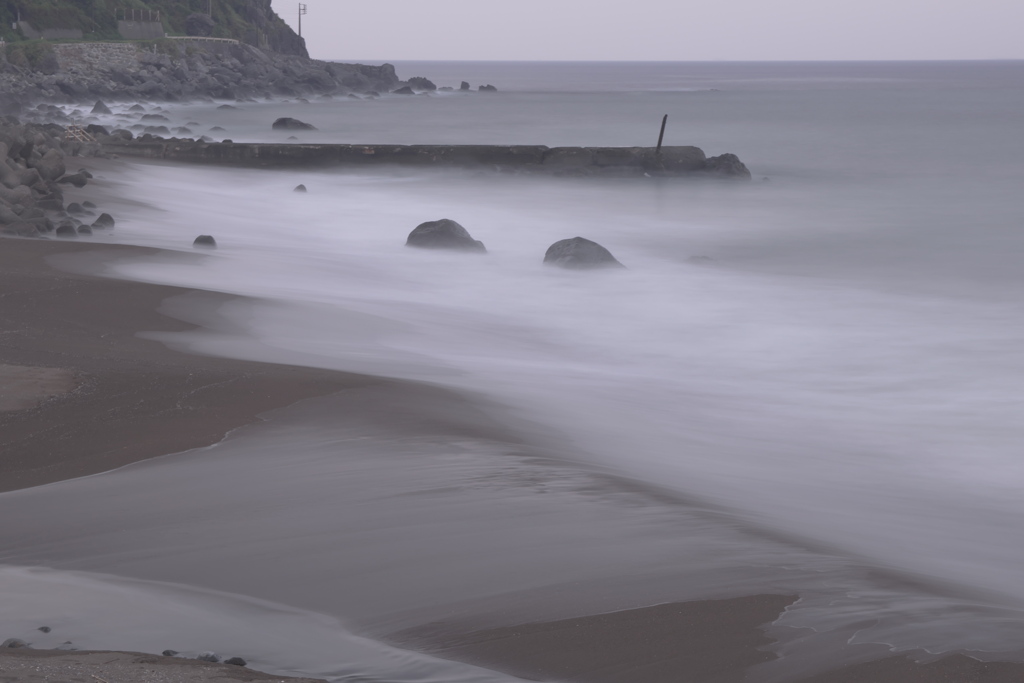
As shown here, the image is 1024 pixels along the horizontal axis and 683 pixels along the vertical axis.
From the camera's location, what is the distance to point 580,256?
32.3 feet

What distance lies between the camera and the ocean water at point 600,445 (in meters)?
2.70

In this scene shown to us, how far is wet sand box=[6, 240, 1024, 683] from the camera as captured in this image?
231cm

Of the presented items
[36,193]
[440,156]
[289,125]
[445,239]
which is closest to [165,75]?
[289,125]

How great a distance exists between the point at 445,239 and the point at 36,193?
4217 millimetres

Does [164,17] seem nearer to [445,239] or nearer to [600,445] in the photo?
[445,239]

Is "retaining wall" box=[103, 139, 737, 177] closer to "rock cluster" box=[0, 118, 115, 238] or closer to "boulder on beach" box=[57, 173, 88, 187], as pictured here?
"rock cluster" box=[0, 118, 115, 238]

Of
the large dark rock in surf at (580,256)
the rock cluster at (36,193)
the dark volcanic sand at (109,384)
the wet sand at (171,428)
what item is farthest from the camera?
the large dark rock in surf at (580,256)

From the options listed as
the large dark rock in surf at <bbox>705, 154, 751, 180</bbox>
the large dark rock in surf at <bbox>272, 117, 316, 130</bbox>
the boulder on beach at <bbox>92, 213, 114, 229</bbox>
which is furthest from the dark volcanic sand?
the large dark rock in surf at <bbox>272, 117, 316, 130</bbox>

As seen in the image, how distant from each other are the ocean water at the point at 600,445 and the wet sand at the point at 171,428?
10cm

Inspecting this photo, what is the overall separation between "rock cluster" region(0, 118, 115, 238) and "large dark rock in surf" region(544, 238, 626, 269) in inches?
172

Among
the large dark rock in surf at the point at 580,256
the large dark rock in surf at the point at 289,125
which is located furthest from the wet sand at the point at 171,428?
the large dark rock in surf at the point at 289,125

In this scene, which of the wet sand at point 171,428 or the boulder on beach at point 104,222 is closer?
the wet sand at point 171,428

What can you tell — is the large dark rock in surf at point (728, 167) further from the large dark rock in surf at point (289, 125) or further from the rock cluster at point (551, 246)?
the large dark rock in surf at point (289, 125)

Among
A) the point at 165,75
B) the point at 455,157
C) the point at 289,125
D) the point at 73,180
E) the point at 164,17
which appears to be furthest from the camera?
the point at 164,17
